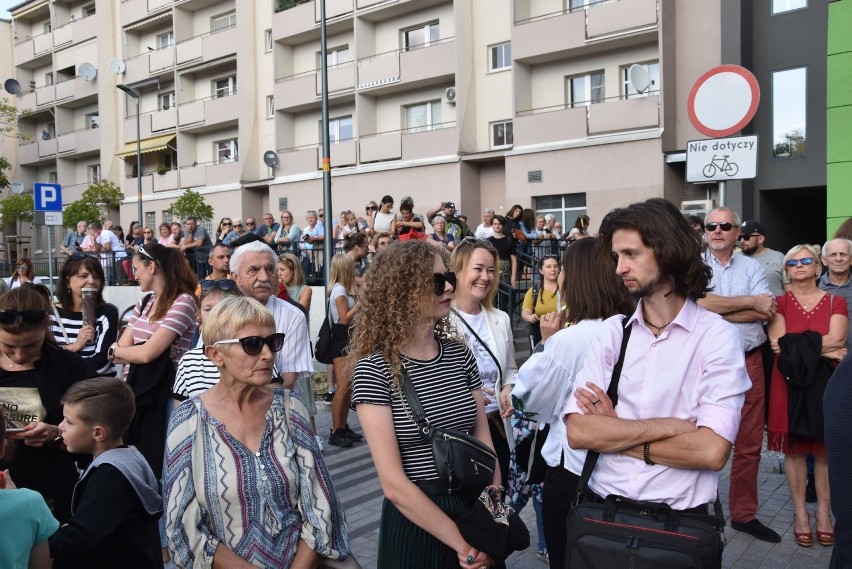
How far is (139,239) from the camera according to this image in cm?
2000

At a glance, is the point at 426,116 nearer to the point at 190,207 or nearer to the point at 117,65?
the point at 190,207

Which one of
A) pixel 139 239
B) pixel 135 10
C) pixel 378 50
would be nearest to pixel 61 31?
pixel 135 10

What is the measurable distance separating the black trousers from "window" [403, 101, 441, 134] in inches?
929

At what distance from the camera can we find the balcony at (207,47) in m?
32.4

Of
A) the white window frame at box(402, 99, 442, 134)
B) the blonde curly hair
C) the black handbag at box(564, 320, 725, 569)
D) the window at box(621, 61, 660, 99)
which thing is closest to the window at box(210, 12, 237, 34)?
the white window frame at box(402, 99, 442, 134)

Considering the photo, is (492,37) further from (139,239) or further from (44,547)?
(44,547)

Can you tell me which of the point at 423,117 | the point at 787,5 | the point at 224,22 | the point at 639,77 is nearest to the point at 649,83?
the point at 639,77

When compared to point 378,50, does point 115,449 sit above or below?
below

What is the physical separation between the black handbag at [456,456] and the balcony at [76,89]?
42684 millimetres

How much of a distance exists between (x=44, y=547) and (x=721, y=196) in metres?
5.35

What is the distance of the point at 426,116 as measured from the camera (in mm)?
26969

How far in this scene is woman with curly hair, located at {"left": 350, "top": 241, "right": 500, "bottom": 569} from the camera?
2793mm

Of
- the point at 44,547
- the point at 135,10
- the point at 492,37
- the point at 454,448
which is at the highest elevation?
the point at 135,10

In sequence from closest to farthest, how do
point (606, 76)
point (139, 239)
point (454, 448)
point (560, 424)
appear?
point (454, 448), point (560, 424), point (139, 239), point (606, 76)
